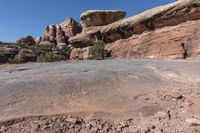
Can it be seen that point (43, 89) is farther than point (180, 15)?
No

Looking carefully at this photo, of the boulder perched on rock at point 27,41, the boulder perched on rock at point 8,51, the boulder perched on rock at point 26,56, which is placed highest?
the boulder perched on rock at point 27,41

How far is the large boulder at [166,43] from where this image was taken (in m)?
25.5

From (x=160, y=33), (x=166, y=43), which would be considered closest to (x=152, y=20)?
(x=160, y=33)

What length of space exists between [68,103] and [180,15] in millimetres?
21846

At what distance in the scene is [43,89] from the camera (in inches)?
370

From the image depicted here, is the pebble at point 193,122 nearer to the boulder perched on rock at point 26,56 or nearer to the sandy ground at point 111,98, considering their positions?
the sandy ground at point 111,98

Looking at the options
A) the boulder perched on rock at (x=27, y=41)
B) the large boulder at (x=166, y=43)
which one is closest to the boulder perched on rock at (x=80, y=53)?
the large boulder at (x=166, y=43)

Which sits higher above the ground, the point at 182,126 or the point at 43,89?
the point at 43,89

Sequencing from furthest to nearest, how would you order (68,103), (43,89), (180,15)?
1. (180,15)
2. (43,89)
3. (68,103)

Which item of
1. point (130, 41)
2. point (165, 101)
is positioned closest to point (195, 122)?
point (165, 101)

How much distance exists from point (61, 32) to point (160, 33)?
1996 inches

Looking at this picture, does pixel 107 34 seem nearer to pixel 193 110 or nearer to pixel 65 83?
pixel 65 83

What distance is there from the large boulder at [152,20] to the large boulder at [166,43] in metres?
0.56

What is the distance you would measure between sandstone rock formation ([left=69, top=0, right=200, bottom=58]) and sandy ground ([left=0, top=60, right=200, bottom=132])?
14.6 metres
